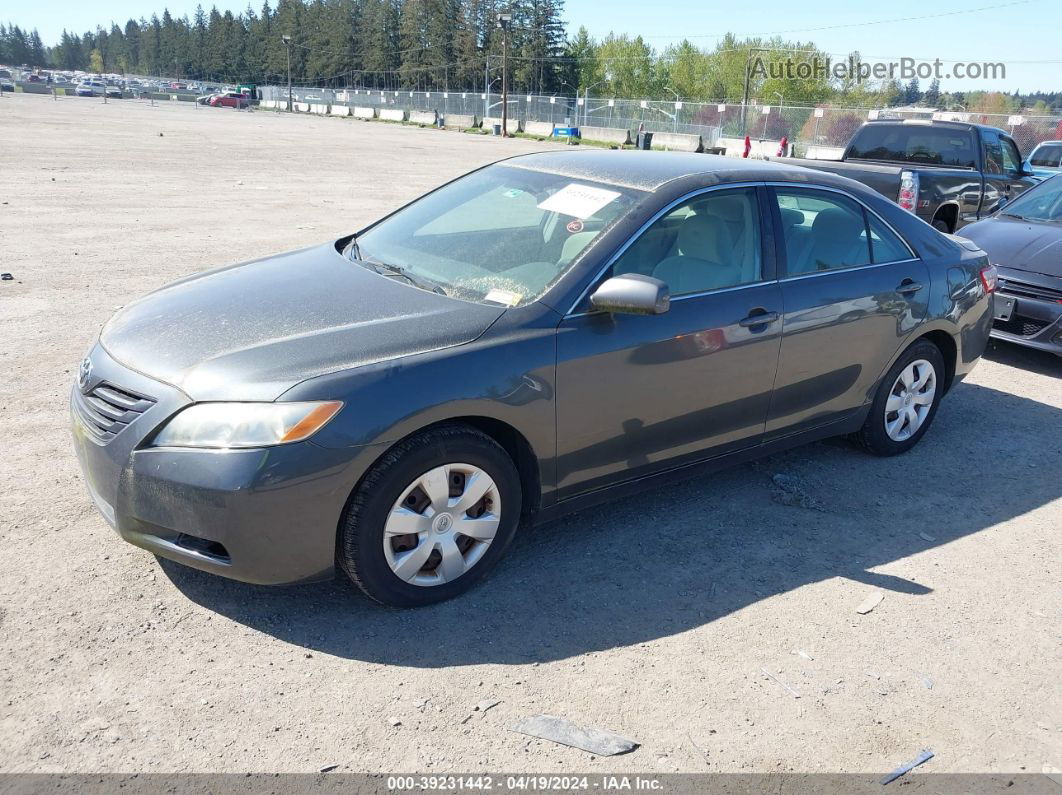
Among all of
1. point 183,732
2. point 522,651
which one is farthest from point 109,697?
point 522,651

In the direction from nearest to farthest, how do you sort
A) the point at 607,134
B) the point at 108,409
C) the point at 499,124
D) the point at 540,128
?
the point at 108,409 < the point at 607,134 < the point at 540,128 < the point at 499,124

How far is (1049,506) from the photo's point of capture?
15.6 ft

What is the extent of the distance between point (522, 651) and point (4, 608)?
1956mm

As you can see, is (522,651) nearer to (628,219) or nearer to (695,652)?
(695,652)

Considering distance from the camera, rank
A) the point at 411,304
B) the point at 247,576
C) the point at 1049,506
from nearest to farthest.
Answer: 1. the point at 247,576
2. the point at 411,304
3. the point at 1049,506

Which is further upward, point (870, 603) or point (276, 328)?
point (276, 328)

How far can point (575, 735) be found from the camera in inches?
111

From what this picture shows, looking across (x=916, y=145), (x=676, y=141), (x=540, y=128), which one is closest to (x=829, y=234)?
(x=916, y=145)

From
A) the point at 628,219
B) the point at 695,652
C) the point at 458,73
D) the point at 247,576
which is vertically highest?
the point at 458,73

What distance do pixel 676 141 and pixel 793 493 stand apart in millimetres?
40659

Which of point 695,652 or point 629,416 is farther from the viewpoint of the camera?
point 629,416

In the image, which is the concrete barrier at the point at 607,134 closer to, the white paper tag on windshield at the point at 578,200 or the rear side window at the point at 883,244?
the rear side window at the point at 883,244

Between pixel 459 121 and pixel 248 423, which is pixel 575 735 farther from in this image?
pixel 459 121

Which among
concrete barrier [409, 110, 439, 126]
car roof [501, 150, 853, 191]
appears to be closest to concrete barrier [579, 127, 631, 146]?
concrete barrier [409, 110, 439, 126]
